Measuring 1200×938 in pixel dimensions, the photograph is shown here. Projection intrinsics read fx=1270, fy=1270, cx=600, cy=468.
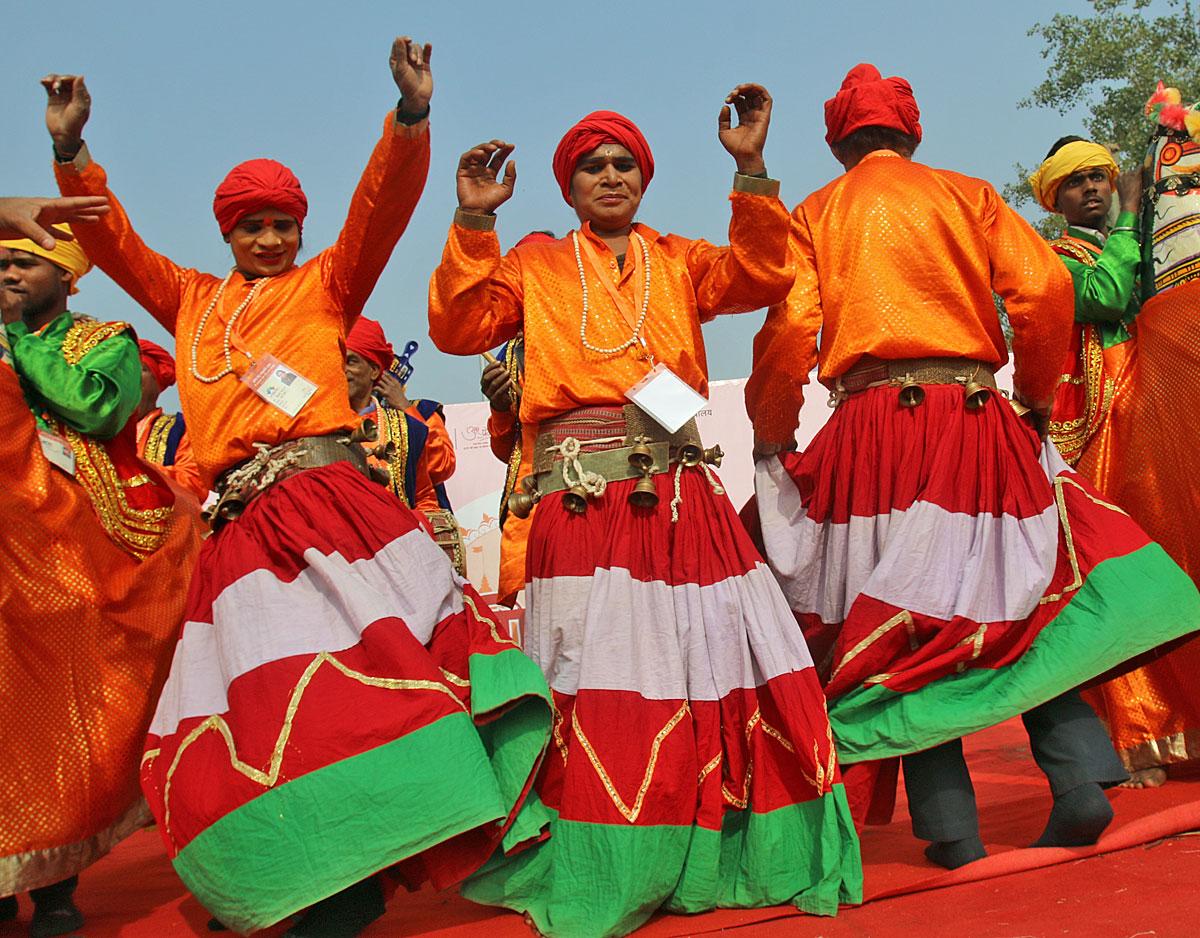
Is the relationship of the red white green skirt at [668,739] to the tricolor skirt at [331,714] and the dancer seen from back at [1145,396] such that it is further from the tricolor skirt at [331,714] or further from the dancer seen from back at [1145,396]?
the dancer seen from back at [1145,396]

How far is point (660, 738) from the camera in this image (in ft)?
11.0

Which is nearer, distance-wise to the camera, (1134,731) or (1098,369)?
(1134,731)

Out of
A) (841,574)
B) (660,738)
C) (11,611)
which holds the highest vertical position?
(11,611)

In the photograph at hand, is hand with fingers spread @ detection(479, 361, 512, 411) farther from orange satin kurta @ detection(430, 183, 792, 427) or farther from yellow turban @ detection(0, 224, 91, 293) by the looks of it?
yellow turban @ detection(0, 224, 91, 293)

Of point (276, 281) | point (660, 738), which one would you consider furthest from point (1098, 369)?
point (276, 281)

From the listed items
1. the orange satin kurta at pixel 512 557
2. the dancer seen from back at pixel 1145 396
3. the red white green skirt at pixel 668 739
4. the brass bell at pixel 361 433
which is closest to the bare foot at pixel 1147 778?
the dancer seen from back at pixel 1145 396

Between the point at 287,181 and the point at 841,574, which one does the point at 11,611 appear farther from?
the point at 841,574

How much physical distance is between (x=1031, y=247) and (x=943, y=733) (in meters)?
1.53

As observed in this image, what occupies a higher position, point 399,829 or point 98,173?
point 98,173

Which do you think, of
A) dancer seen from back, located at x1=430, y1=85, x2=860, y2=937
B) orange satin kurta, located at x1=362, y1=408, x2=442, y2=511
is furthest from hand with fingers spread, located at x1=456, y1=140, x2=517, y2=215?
orange satin kurta, located at x1=362, y1=408, x2=442, y2=511

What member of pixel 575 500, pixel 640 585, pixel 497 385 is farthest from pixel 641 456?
pixel 497 385

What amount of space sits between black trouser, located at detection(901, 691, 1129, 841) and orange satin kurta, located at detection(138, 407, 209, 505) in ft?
9.93

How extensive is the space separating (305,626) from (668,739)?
1.00 m

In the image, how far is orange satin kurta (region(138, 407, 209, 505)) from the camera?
5828mm
